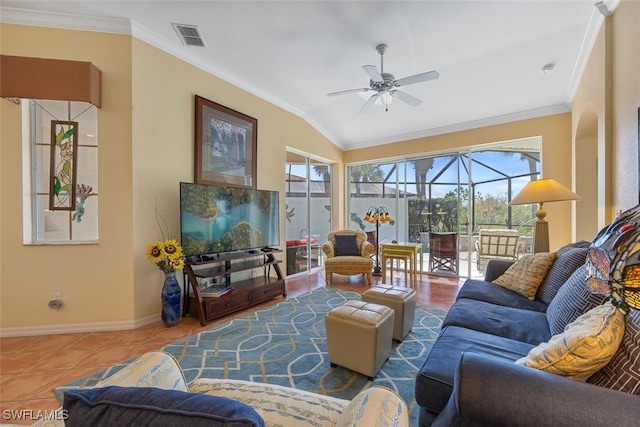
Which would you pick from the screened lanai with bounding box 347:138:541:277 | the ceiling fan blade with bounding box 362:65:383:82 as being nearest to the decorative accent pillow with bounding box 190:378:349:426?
the ceiling fan blade with bounding box 362:65:383:82

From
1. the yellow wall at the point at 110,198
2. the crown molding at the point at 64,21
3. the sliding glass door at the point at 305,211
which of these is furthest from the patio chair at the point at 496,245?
the crown molding at the point at 64,21

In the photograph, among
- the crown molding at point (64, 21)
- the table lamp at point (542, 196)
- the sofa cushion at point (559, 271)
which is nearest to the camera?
the sofa cushion at point (559, 271)

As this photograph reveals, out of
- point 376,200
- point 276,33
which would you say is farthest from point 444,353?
point 376,200

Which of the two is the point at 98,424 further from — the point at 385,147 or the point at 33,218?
the point at 385,147

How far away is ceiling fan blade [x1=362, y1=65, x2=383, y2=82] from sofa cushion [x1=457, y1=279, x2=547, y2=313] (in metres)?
2.26

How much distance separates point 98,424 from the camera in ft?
1.40

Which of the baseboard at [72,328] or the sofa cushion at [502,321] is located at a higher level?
the sofa cushion at [502,321]

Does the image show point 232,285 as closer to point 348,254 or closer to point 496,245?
point 348,254

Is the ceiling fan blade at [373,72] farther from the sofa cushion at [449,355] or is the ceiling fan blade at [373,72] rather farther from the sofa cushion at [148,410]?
the sofa cushion at [148,410]

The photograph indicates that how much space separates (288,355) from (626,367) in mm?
1938

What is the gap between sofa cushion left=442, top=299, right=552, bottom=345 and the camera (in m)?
1.58

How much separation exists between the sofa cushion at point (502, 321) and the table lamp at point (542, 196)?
1232 millimetres

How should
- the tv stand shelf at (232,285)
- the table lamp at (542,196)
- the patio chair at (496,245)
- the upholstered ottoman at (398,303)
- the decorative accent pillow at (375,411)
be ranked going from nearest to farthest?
the decorative accent pillow at (375,411), the upholstered ottoman at (398,303), the table lamp at (542,196), the tv stand shelf at (232,285), the patio chair at (496,245)

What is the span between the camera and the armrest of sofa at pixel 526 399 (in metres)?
0.74
